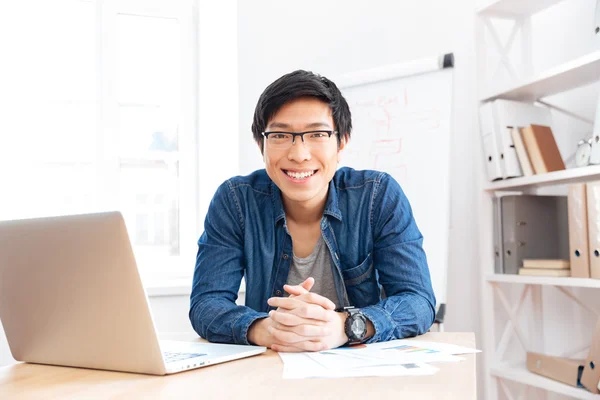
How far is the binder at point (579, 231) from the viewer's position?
1698 mm

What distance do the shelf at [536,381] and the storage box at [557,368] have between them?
0.05ft

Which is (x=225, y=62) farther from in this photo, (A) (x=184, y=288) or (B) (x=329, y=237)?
(B) (x=329, y=237)

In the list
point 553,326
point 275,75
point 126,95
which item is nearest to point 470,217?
point 553,326

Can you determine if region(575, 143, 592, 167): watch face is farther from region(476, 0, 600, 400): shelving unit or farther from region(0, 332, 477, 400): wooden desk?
region(0, 332, 477, 400): wooden desk

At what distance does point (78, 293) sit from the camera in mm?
804

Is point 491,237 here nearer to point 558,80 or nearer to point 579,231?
point 579,231

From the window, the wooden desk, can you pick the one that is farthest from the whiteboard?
the wooden desk

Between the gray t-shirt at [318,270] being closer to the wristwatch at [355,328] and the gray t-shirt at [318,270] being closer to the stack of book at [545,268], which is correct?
the wristwatch at [355,328]

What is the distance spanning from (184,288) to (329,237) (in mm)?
1423

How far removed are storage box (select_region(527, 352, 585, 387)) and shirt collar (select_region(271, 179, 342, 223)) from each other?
95 cm

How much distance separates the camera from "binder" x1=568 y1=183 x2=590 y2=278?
66.9 inches

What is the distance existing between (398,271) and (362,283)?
0.46 feet

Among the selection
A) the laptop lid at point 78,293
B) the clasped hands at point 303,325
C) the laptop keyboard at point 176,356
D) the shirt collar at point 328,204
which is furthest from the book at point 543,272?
the laptop lid at point 78,293

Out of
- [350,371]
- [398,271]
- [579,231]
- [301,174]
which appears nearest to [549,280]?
[579,231]
